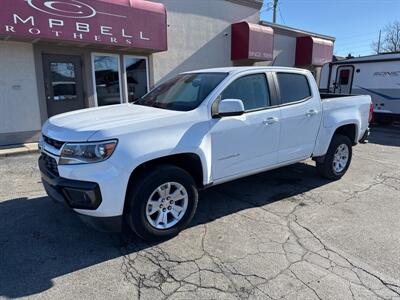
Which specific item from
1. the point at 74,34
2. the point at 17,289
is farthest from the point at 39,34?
the point at 17,289

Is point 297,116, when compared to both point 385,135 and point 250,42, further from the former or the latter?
point 250,42

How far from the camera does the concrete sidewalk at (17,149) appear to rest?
291 inches

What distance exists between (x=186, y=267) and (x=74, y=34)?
23.0 feet

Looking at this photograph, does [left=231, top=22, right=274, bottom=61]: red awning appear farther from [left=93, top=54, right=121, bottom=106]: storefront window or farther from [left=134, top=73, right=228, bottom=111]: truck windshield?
[left=134, top=73, right=228, bottom=111]: truck windshield

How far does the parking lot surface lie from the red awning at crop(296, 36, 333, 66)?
492 inches

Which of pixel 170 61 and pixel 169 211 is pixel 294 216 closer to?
pixel 169 211

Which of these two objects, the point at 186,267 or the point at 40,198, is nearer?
the point at 186,267

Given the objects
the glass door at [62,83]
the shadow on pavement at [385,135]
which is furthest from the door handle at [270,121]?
the shadow on pavement at [385,135]

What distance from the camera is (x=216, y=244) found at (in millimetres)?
3535

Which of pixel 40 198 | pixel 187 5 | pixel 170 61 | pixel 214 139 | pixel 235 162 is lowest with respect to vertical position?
pixel 40 198

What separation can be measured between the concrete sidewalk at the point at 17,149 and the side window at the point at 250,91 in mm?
5746

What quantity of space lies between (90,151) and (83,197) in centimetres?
45

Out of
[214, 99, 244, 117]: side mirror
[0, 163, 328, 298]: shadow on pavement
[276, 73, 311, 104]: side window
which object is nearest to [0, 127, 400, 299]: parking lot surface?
[0, 163, 328, 298]: shadow on pavement

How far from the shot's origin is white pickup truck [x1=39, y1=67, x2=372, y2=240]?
3104 millimetres
